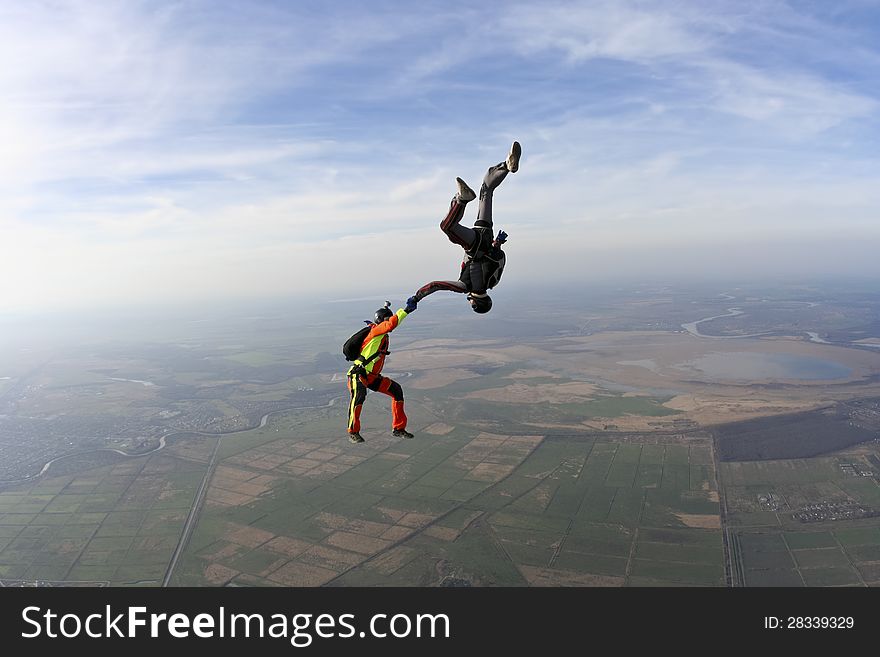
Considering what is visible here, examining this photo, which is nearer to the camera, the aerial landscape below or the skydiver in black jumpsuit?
the skydiver in black jumpsuit

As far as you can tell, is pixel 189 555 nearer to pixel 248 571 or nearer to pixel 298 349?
pixel 248 571

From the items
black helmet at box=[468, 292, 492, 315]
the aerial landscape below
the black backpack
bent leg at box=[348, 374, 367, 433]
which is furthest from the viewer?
the aerial landscape below

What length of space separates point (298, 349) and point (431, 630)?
578 feet

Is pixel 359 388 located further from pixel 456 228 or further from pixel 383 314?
pixel 456 228

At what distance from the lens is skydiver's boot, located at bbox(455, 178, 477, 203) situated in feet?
24.0

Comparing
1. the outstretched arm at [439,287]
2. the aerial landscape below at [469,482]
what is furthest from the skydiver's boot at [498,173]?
the aerial landscape below at [469,482]

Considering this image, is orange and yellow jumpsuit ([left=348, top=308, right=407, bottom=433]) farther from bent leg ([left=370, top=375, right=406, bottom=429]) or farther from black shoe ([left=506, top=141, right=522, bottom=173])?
black shoe ([left=506, top=141, right=522, bottom=173])

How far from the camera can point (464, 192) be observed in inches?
288

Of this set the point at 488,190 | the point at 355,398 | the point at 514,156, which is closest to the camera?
the point at 514,156

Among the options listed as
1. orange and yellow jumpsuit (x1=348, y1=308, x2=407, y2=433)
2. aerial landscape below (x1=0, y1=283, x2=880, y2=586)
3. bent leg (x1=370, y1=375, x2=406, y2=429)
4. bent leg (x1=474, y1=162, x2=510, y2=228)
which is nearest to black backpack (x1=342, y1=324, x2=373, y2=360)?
orange and yellow jumpsuit (x1=348, y1=308, x2=407, y2=433)

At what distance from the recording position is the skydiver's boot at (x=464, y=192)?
732cm

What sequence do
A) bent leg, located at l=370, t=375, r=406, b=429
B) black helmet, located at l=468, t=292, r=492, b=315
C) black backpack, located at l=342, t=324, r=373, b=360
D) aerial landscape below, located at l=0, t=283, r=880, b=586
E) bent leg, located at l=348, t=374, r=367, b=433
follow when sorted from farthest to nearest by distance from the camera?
aerial landscape below, located at l=0, t=283, r=880, b=586
bent leg, located at l=370, t=375, r=406, b=429
bent leg, located at l=348, t=374, r=367, b=433
black backpack, located at l=342, t=324, r=373, b=360
black helmet, located at l=468, t=292, r=492, b=315

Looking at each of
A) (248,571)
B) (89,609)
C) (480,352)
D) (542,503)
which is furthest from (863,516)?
(480,352)

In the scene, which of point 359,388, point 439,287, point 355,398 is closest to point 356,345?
point 359,388
